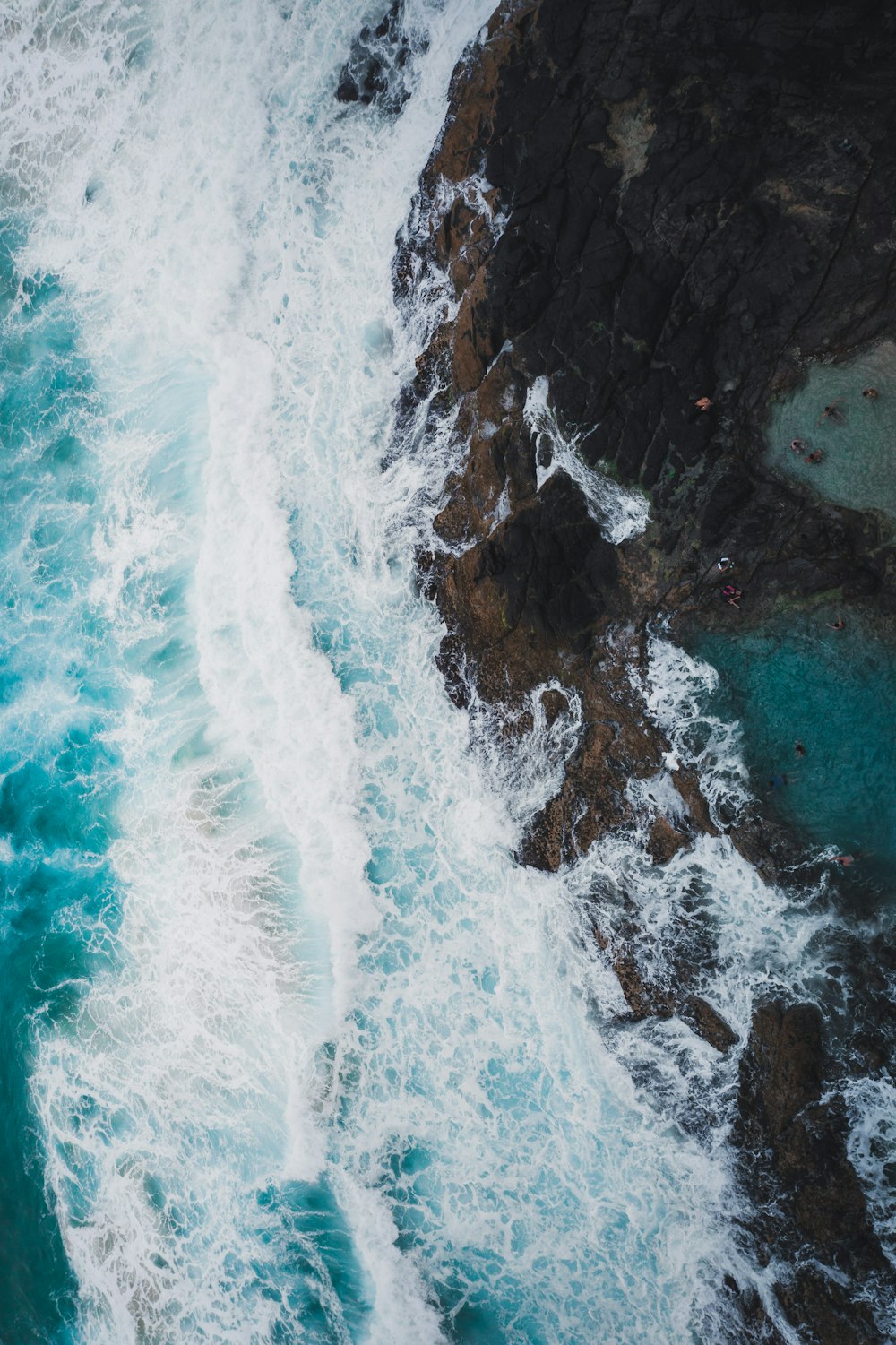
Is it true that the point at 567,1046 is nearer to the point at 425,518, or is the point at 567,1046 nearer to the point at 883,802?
the point at 883,802

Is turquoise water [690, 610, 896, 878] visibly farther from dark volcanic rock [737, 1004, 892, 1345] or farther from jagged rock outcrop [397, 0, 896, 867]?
dark volcanic rock [737, 1004, 892, 1345]

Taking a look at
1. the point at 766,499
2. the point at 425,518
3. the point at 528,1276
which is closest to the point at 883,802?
the point at 766,499

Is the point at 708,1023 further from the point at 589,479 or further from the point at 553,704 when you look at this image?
the point at 589,479

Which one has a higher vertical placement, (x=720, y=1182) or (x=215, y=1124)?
(x=720, y=1182)

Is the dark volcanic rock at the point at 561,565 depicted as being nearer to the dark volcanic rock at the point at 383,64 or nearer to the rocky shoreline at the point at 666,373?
the rocky shoreline at the point at 666,373

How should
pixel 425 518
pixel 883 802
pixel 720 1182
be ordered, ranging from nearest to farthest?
pixel 883 802, pixel 720 1182, pixel 425 518

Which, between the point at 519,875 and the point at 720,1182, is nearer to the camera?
the point at 720,1182
